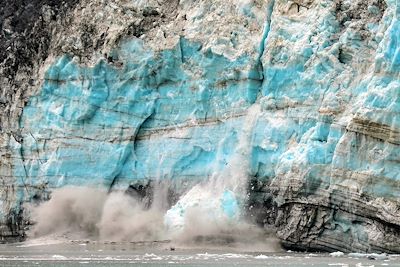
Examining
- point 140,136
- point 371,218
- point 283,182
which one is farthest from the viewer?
point 140,136

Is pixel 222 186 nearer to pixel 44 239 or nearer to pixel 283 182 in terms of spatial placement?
pixel 283 182

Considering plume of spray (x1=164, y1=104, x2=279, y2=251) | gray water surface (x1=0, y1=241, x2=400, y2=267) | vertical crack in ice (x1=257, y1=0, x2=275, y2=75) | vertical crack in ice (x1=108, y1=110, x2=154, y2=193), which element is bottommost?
gray water surface (x1=0, y1=241, x2=400, y2=267)

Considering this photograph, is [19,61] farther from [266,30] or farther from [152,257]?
[152,257]

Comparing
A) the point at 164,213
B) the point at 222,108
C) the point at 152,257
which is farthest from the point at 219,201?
the point at 152,257

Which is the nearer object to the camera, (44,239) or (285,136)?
(285,136)

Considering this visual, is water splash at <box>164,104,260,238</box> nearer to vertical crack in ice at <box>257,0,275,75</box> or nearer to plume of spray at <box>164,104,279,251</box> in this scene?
plume of spray at <box>164,104,279,251</box>

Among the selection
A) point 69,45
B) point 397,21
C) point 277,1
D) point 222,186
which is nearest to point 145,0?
point 69,45

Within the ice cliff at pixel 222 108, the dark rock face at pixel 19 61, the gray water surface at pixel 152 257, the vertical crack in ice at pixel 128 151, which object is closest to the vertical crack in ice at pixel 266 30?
the ice cliff at pixel 222 108

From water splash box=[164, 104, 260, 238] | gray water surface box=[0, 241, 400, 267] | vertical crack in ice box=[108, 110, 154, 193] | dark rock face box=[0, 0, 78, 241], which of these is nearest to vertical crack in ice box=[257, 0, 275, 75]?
water splash box=[164, 104, 260, 238]
